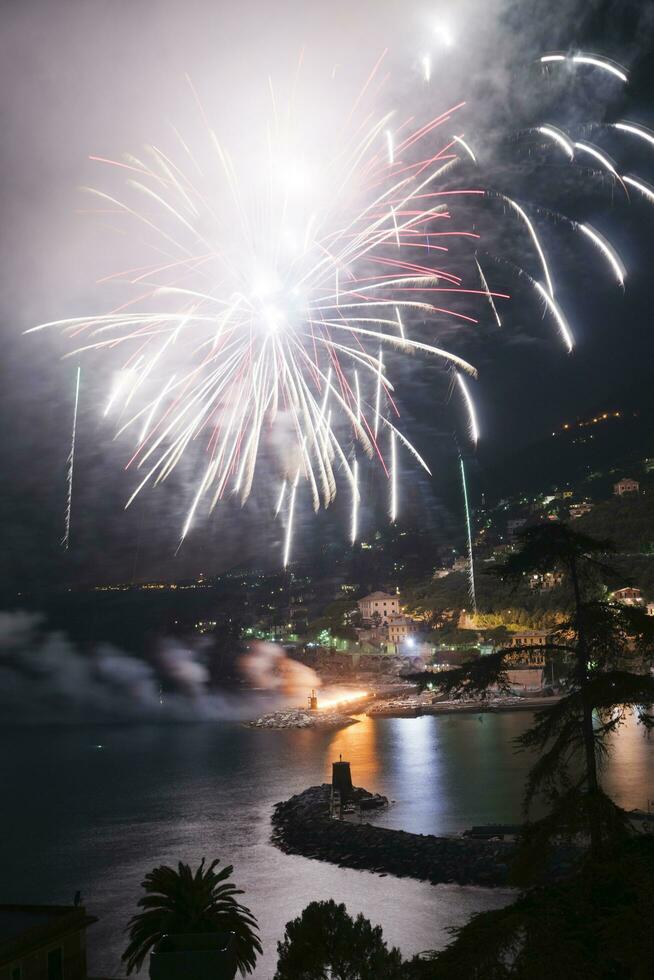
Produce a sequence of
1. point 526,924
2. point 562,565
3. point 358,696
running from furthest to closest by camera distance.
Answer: point 358,696, point 562,565, point 526,924

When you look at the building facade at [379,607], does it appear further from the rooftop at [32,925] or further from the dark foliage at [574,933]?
the dark foliage at [574,933]

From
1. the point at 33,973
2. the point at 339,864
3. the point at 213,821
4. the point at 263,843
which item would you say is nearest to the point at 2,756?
the point at 213,821

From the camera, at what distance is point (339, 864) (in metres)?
19.5

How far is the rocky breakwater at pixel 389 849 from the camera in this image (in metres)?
17.3

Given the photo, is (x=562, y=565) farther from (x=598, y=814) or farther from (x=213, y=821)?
(x=213, y=821)

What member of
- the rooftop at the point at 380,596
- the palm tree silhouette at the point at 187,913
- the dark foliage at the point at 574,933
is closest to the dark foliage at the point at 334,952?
the palm tree silhouette at the point at 187,913

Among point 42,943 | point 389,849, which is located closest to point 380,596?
point 389,849

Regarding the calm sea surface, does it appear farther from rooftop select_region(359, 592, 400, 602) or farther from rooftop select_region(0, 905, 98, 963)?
rooftop select_region(359, 592, 400, 602)

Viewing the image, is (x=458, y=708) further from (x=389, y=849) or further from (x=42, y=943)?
(x=42, y=943)

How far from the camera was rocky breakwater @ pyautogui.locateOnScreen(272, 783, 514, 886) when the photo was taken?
17312 mm

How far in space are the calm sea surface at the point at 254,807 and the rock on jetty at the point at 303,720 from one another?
210 centimetres

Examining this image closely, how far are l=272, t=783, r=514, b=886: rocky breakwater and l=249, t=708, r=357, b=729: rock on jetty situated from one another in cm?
2834

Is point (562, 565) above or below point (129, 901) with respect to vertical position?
above

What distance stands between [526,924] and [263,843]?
65.5 ft
